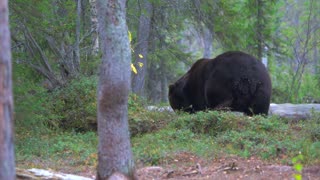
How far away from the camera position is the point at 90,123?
13.4m

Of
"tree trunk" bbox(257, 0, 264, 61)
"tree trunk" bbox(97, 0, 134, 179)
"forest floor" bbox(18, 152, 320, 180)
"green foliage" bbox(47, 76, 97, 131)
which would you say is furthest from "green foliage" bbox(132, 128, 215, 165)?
"tree trunk" bbox(257, 0, 264, 61)

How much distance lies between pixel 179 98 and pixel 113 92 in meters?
10.5

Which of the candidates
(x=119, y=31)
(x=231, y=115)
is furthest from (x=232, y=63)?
(x=119, y=31)

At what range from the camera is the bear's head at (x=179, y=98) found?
17.7 meters

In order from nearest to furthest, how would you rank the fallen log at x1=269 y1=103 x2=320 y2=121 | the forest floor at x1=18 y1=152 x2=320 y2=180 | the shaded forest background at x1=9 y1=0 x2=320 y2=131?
the forest floor at x1=18 y1=152 x2=320 y2=180, the shaded forest background at x1=9 y1=0 x2=320 y2=131, the fallen log at x1=269 y1=103 x2=320 y2=121

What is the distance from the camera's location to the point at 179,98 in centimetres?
1792

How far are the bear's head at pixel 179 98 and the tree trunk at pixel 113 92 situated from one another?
33.0ft

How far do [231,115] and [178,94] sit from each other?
513cm

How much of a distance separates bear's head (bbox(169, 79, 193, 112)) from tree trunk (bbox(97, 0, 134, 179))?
10052 millimetres

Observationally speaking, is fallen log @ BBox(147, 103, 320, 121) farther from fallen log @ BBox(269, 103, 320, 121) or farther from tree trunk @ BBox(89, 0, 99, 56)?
tree trunk @ BBox(89, 0, 99, 56)

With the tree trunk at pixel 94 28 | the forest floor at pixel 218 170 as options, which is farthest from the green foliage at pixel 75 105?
the forest floor at pixel 218 170

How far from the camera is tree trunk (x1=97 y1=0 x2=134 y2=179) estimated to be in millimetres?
7504

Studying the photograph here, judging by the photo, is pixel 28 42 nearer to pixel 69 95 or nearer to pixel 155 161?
pixel 69 95

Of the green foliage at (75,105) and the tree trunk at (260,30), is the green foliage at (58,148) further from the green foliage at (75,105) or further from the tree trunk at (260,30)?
the tree trunk at (260,30)
